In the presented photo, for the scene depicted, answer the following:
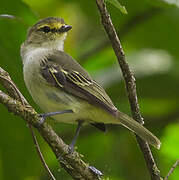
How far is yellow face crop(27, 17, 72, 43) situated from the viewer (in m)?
4.62

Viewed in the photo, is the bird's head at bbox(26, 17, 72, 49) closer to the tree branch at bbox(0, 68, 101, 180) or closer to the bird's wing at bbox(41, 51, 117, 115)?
the bird's wing at bbox(41, 51, 117, 115)

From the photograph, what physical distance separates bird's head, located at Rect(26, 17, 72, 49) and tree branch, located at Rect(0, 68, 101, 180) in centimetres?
153

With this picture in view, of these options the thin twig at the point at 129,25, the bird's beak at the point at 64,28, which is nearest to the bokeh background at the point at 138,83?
the thin twig at the point at 129,25

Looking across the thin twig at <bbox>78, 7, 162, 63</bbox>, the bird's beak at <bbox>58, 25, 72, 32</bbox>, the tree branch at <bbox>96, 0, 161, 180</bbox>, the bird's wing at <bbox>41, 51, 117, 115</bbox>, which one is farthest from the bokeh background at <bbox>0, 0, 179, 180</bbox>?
the tree branch at <bbox>96, 0, 161, 180</bbox>

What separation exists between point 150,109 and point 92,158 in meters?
0.83

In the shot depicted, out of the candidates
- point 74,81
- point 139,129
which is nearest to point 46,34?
point 74,81

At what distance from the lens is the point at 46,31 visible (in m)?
4.72

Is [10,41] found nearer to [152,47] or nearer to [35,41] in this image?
[35,41]

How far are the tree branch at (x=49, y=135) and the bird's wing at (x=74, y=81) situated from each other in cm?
56

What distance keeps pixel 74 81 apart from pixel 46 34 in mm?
1003

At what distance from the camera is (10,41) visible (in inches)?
171

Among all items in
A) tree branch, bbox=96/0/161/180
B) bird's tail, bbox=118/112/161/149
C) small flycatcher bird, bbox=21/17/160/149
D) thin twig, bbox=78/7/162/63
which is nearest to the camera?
tree branch, bbox=96/0/161/180

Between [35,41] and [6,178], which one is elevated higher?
[35,41]

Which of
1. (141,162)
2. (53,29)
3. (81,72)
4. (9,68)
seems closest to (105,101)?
(81,72)
